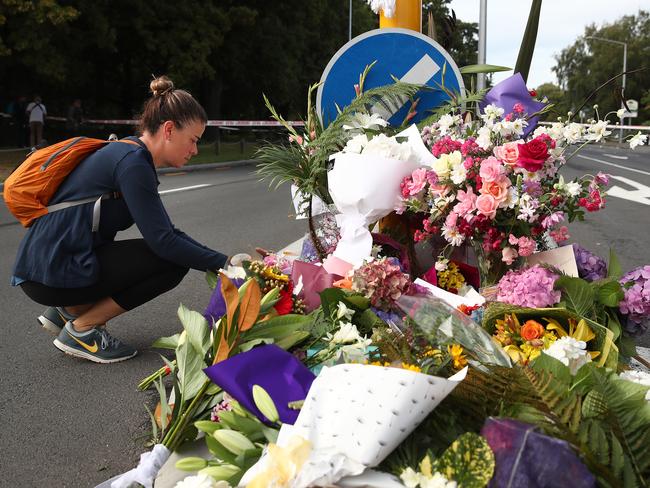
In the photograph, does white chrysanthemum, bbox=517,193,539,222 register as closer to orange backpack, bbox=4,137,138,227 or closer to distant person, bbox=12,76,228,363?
distant person, bbox=12,76,228,363

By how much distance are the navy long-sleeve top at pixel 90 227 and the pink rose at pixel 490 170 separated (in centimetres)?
146

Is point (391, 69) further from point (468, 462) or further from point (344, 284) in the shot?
point (468, 462)

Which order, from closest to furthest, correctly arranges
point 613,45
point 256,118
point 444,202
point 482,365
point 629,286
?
1. point 482,365
2. point 629,286
3. point 444,202
4. point 256,118
5. point 613,45

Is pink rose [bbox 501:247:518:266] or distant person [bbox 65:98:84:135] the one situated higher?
pink rose [bbox 501:247:518:266]

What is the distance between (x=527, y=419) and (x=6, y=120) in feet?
87.2

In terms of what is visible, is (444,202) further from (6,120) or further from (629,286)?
(6,120)

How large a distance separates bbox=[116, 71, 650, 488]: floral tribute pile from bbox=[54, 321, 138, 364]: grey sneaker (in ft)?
1.96

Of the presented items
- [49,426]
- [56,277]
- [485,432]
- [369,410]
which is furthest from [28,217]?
[485,432]

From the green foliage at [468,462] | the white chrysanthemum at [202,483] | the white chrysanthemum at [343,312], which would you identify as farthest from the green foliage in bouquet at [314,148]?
the green foliage at [468,462]

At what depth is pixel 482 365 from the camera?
1.91 meters

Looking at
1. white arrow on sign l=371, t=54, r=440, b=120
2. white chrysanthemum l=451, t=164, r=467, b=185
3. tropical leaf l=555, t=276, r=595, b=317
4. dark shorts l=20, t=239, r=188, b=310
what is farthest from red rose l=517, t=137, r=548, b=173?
dark shorts l=20, t=239, r=188, b=310

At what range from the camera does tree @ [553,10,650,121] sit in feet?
251

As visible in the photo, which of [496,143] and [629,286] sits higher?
[496,143]

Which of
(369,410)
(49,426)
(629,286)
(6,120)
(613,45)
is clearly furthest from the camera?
(613,45)
